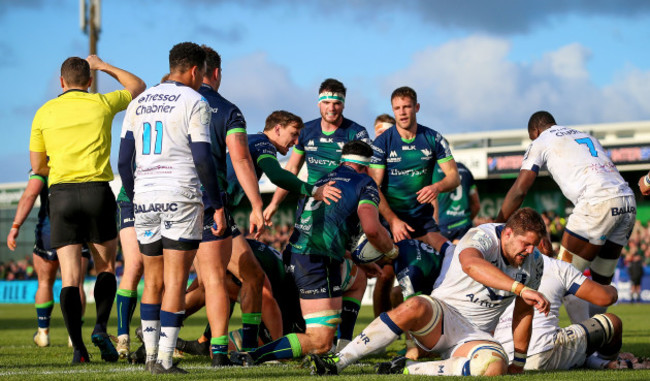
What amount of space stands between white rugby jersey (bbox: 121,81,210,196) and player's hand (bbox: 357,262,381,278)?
9.06ft

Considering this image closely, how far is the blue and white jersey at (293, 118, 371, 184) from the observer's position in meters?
9.59

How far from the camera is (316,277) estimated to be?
7211mm

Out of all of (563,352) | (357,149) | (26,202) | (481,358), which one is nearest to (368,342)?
(481,358)

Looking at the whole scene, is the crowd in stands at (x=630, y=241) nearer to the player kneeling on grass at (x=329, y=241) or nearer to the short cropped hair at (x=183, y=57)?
the player kneeling on grass at (x=329, y=241)

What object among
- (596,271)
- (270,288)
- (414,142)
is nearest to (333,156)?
(414,142)

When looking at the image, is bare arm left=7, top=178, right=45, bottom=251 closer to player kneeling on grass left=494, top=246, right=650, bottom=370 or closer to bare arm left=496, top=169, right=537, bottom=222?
bare arm left=496, top=169, right=537, bottom=222

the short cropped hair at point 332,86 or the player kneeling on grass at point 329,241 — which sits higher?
the short cropped hair at point 332,86

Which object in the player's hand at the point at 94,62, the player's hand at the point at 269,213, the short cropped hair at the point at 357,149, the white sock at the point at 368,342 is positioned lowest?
the white sock at the point at 368,342

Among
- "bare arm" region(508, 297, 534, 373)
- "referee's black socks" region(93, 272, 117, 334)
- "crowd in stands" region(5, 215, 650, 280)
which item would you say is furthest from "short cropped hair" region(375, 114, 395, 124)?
"crowd in stands" region(5, 215, 650, 280)

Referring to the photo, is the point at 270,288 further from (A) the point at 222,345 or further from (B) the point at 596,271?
(B) the point at 596,271

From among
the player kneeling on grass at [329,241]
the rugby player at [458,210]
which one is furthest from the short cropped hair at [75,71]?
the rugby player at [458,210]

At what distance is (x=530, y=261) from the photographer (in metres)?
6.22

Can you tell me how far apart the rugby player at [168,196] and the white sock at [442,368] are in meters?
1.73

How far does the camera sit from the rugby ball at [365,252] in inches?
305
